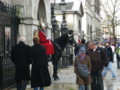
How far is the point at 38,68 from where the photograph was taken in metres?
9.82

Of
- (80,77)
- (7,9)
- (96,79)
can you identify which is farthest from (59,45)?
(80,77)

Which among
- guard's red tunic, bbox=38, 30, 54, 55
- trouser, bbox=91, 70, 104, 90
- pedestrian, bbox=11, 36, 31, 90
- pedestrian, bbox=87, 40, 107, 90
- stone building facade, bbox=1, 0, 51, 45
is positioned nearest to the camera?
pedestrian, bbox=11, 36, 31, 90

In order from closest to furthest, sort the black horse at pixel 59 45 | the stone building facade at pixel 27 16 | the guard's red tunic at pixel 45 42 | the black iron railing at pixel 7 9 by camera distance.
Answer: the black iron railing at pixel 7 9, the stone building facade at pixel 27 16, the guard's red tunic at pixel 45 42, the black horse at pixel 59 45

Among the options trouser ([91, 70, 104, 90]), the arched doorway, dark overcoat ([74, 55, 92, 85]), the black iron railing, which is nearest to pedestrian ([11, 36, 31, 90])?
dark overcoat ([74, 55, 92, 85])

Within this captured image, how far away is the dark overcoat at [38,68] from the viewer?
983cm

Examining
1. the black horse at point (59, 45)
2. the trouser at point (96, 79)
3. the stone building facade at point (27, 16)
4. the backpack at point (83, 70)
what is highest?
the stone building facade at point (27, 16)

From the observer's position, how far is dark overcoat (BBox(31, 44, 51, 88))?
9.83m

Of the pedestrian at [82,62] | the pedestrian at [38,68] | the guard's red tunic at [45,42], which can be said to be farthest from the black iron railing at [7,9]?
the pedestrian at [82,62]

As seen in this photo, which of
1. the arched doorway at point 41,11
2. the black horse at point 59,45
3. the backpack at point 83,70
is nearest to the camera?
the backpack at point 83,70

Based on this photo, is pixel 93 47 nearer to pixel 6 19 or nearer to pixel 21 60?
pixel 21 60

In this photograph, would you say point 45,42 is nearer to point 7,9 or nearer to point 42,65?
point 7,9

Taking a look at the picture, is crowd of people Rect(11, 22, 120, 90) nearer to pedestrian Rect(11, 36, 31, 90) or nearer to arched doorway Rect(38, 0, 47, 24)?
pedestrian Rect(11, 36, 31, 90)

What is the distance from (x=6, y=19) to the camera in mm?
12539

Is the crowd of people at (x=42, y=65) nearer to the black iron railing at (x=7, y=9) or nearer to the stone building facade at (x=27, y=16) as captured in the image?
the black iron railing at (x=7, y=9)
